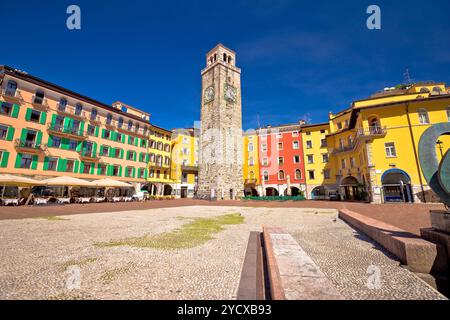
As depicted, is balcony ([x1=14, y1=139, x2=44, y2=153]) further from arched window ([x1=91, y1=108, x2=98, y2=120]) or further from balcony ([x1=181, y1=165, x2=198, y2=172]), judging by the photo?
balcony ([x1=181, y1=165, x2=198, y2=172])

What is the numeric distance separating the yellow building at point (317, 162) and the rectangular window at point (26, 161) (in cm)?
3517

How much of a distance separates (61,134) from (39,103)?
3705mm

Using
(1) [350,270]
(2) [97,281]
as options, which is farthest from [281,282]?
(2) [97,281]

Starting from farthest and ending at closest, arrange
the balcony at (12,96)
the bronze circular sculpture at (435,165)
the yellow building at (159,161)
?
the yellow building at (159,161), the balcony at (12,96), the bronze circular sculpture at (435,165)

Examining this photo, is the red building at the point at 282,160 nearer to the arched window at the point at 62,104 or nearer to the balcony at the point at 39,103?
the arched window at the point at 62,104

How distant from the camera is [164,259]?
4.23 meters

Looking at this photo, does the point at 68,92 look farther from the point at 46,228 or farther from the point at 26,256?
the point at 26,256

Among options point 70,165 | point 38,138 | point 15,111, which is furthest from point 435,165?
point 15,111

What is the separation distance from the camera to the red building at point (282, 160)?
3325 centimetres

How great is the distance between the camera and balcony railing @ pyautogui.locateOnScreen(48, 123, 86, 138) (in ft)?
74.0

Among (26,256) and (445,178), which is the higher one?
(445,178)

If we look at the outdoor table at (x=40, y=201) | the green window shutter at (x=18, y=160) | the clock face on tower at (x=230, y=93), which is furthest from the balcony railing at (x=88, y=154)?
the clock face on tower at (x=230, y=93)

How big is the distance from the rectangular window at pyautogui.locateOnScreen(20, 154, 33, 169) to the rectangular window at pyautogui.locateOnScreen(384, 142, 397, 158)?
35.9 meters

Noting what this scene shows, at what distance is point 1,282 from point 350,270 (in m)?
5.75
